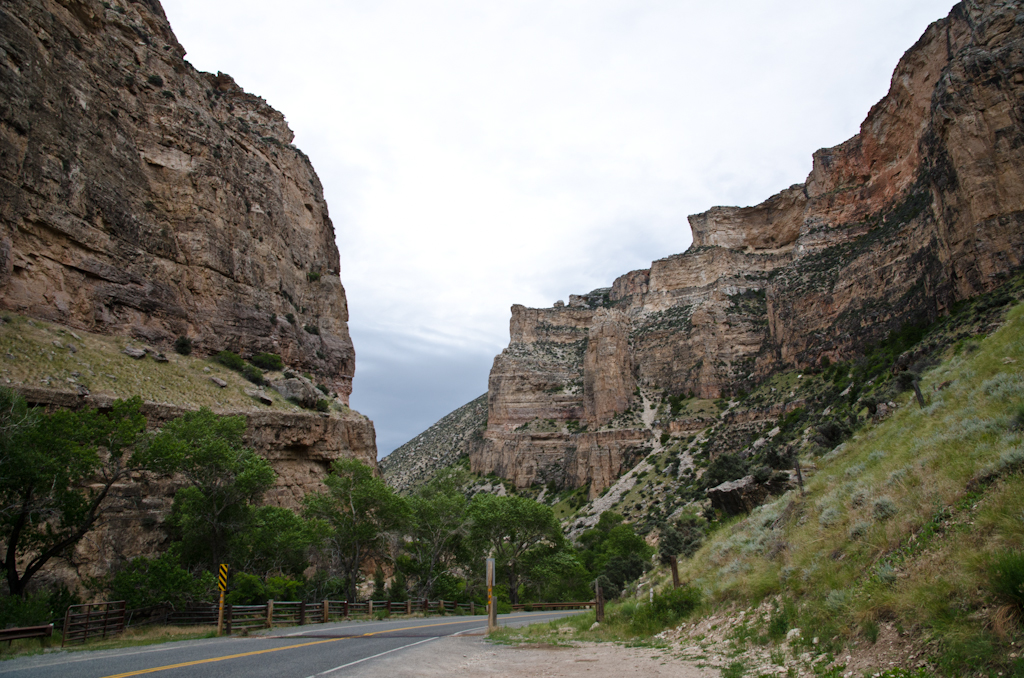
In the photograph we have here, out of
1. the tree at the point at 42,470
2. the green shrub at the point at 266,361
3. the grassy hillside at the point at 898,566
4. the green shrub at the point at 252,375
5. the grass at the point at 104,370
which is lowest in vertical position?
the grassy hillside at the point at 898,566

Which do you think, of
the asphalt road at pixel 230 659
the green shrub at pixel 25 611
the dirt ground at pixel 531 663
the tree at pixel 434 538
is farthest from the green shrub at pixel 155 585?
the tree at pixel 434 538

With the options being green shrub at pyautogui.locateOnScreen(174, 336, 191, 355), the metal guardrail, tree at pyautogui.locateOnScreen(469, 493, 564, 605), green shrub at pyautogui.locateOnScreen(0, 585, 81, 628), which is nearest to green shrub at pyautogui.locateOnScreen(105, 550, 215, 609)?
the metal guardrail

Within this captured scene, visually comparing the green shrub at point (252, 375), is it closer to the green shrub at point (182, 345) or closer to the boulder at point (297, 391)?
the boulder at point (297, 391)

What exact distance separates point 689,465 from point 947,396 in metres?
45.2

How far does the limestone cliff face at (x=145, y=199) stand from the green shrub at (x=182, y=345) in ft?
1.32

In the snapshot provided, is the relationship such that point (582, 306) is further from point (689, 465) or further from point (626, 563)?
point (626, 563)

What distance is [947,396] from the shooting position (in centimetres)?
1466

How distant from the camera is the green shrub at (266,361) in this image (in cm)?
3450

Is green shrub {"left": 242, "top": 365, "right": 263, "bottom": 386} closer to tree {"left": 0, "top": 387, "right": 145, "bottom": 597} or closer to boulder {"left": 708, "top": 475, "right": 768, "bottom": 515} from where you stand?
tree {"left": 0, "top": 387, "right": 145, "bottom": 597}

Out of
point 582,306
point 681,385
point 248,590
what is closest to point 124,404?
point 248,590

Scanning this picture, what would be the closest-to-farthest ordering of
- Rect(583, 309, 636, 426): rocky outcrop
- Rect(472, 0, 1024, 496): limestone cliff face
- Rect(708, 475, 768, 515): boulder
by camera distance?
1. Rect(708, 475, 768, 515): boulder
2. Rect(472, 0, 1024, 496): limestone cliff face
3. Rect(583, 309, 636, 426): rocky outcrop

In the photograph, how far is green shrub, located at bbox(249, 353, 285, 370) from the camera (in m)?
34.5

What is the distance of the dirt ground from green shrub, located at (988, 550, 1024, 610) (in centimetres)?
367

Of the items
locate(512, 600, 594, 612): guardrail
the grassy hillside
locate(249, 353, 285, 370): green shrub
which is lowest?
locate(512, 600, 594, 612): guardrail
